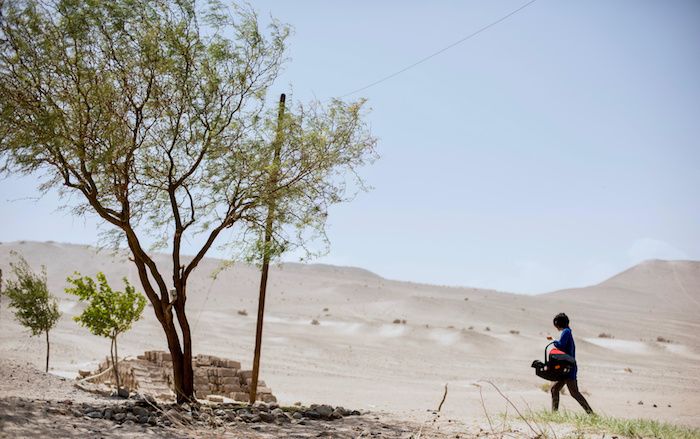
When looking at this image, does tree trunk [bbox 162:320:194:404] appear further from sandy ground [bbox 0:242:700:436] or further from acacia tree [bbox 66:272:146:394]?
sandy ground [bbox 0:242:700:436]

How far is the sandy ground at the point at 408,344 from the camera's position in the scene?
2812 centimetres

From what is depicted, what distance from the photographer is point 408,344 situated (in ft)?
163

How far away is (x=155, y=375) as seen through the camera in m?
23.3

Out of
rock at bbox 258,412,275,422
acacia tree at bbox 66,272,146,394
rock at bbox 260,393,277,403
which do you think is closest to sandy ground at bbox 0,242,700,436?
rock at bbox 260,393,277,403

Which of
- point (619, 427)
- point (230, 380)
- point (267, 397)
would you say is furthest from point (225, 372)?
point (619, 427)

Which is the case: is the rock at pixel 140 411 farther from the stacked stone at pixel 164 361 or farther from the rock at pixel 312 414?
the stacked stone at pixel 164 361

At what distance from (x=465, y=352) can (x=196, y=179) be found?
3406 cm

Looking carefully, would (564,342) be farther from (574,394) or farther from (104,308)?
(104,308)

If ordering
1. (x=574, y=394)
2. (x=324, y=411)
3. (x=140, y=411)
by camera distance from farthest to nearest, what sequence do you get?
(x=324, y=411)
(x=140, y=411)
(x=574, y=394)

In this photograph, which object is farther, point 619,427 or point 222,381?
point 222,381

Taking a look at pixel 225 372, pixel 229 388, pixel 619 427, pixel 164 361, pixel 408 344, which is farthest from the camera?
pixel 408 344

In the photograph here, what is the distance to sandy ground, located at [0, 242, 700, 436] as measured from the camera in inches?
1107

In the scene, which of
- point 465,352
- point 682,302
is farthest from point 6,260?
point 682,302

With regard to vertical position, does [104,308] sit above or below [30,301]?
below
